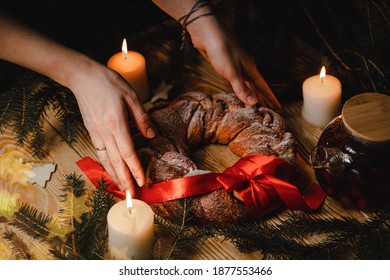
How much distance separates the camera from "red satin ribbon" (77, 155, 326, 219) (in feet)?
4.62

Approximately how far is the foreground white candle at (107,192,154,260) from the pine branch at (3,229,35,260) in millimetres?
240

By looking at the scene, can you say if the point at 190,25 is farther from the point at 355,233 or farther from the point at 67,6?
the point at 355,233

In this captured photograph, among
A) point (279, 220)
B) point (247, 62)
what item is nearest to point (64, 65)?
point (247, 62)

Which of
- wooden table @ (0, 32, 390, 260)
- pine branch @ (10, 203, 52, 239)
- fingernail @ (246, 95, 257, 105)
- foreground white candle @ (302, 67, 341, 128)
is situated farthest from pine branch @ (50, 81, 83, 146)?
foreground white candle @ (302, 67, 341, 128)

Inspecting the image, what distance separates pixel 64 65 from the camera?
4.83 feet

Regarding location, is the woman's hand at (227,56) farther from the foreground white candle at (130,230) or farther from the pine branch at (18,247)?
the pine branch at (18,247)

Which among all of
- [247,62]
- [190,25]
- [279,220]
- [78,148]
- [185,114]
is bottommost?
[279,220]

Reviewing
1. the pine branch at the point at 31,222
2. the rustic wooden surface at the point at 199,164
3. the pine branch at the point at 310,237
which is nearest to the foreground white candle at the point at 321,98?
the rustic wooden surface at the point at 199,164

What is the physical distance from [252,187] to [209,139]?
30 centimetres

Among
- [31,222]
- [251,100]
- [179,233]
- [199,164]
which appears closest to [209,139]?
[199,164]

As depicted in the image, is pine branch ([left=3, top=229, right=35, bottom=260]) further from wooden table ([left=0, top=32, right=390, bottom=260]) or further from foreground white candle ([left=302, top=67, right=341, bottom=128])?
→ foreground white candle ([left=302, top=67, right=341, bottom=128])

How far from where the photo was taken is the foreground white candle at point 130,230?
4.18 feet

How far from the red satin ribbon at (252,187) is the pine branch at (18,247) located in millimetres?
280

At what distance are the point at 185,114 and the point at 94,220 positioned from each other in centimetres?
45
